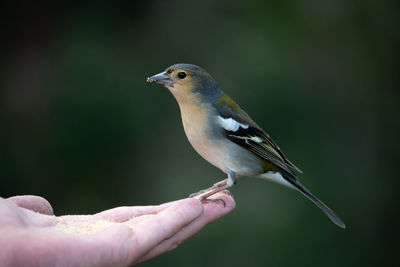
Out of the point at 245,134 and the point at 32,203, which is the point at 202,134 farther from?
the point at 32,203

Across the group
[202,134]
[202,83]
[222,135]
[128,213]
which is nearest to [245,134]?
[222,135]

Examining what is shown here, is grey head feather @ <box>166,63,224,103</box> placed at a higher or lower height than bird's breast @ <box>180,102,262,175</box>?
higher

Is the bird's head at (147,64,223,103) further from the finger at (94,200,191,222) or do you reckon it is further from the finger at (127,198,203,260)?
the finger at (127,198,203,260)

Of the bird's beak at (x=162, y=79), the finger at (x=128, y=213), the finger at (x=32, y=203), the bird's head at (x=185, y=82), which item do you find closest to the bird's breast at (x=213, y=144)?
the bird's head at (x=185, y=82)

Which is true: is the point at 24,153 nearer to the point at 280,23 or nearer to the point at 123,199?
the point at 123,199

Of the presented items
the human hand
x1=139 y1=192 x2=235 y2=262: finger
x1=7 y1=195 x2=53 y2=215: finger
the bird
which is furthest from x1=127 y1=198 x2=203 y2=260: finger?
x1=7 y1=195 x2=53 y2=215: finger

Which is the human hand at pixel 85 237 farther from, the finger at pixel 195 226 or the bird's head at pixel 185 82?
the bird's head at pixel 185 82
